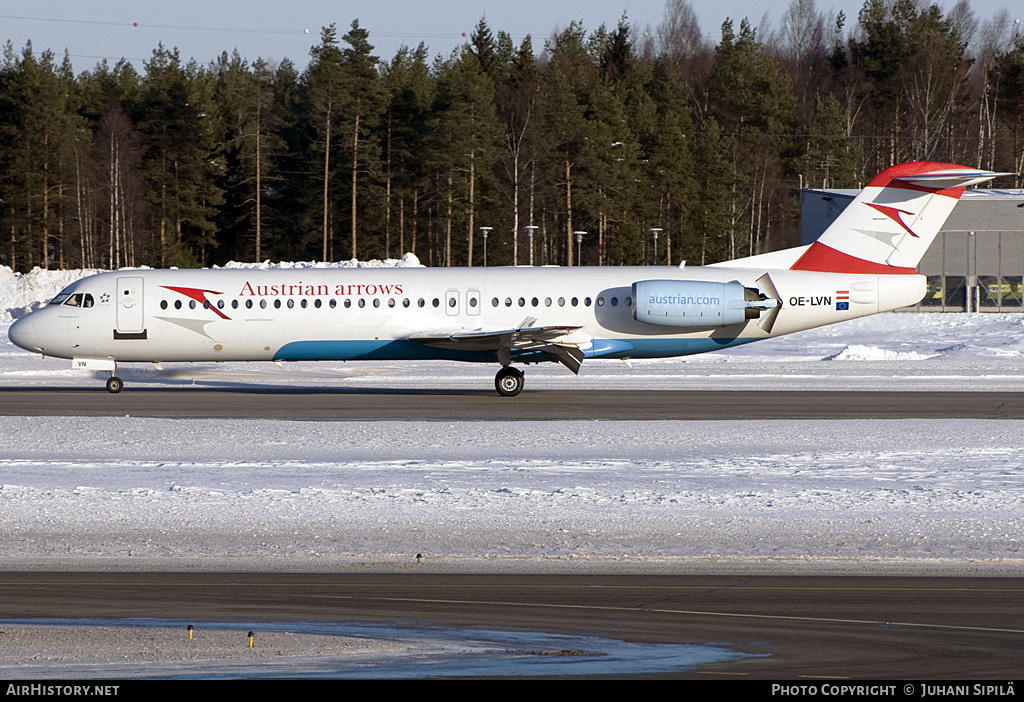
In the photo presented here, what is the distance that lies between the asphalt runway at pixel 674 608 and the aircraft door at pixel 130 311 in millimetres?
17056

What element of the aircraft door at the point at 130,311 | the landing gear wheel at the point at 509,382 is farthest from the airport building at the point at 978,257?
the aircraft door at the point at 130,311

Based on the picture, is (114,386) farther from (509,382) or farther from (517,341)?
(517,341)

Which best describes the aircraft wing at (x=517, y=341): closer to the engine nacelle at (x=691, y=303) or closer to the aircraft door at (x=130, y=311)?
the engine nacelle at (x=691, y=303)

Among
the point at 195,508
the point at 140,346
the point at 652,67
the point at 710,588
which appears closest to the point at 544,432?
the point at 195,508

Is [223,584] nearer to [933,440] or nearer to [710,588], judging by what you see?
[710,588]

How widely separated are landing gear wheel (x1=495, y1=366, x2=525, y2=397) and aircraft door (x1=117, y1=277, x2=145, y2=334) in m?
8.26

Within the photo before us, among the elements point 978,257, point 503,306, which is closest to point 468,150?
point 978,257

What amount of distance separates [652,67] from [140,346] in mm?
84322

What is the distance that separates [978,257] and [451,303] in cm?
4175

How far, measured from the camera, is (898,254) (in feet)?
87.6

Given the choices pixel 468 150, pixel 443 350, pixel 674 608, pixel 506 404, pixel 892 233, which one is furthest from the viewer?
pixel 468 150

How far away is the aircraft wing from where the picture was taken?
2483cm

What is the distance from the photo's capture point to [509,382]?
25.2m

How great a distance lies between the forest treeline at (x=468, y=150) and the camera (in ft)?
246
